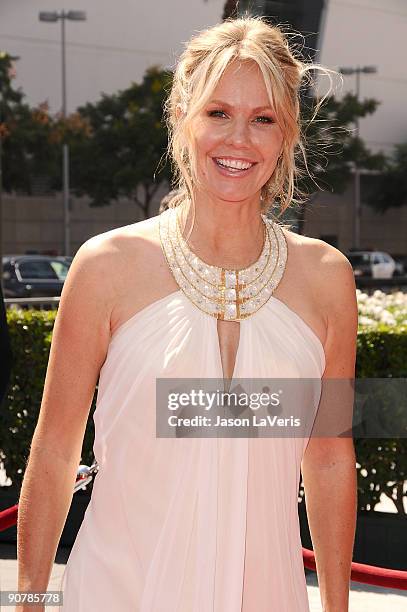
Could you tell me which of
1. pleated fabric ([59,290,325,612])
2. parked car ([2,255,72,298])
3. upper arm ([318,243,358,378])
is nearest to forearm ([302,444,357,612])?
pleated fabric ([59,290,325,612])

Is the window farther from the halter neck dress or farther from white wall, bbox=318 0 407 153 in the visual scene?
white wall, bbox=318 0 407 153

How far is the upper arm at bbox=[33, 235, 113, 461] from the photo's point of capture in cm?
232

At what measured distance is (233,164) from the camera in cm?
243

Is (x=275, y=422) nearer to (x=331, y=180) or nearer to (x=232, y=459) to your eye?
(x=232, y=459)

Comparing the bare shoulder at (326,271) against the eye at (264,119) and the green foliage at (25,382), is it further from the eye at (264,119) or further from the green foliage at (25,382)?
the green foliage at (25,382)

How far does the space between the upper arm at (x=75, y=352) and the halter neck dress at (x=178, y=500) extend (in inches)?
2.1

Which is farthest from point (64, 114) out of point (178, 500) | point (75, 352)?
point (178, 500)

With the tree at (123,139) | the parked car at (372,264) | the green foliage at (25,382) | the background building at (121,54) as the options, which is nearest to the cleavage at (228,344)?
the green foliage at (25,382)

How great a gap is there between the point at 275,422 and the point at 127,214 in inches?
1993

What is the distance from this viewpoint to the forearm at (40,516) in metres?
2.31

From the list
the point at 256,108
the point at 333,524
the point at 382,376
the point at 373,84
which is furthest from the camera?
the point at 373,84

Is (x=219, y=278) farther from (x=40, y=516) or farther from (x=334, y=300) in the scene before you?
(x=40, y=516)

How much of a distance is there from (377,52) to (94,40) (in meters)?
15.2

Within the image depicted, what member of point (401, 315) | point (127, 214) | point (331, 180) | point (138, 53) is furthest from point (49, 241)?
point (401, 315)
